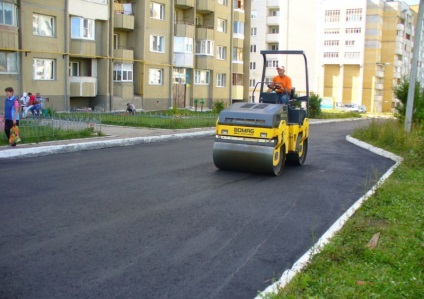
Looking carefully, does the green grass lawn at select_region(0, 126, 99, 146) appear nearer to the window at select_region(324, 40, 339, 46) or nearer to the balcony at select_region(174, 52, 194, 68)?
the balcony at select_region(174, 52, 194, 68)

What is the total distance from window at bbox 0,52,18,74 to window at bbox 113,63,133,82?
904cm

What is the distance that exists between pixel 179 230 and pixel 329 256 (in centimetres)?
212

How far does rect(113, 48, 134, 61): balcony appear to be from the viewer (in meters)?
40.2

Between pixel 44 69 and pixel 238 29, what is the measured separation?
27426 millimetres

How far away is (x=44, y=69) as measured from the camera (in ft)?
115

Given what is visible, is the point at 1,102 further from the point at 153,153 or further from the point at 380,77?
the point at 380,77

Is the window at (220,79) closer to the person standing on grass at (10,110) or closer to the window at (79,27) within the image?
the window at (79,27)

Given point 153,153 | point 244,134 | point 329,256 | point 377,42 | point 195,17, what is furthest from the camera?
point 377,42

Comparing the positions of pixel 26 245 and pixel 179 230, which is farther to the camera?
pixel 179 230

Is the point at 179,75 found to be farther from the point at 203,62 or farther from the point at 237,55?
the point at 237,55

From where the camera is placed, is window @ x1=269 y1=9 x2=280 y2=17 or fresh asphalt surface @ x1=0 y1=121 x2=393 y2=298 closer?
fresh asphalt surface @ x1=0 y1=121 x2=393 y2=298

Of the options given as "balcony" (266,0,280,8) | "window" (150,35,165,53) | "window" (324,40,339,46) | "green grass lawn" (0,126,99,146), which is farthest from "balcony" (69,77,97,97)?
"window" (324,40,339,46)

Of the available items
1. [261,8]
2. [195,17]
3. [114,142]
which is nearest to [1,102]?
[114,142]

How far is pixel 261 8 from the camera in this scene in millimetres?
76688
